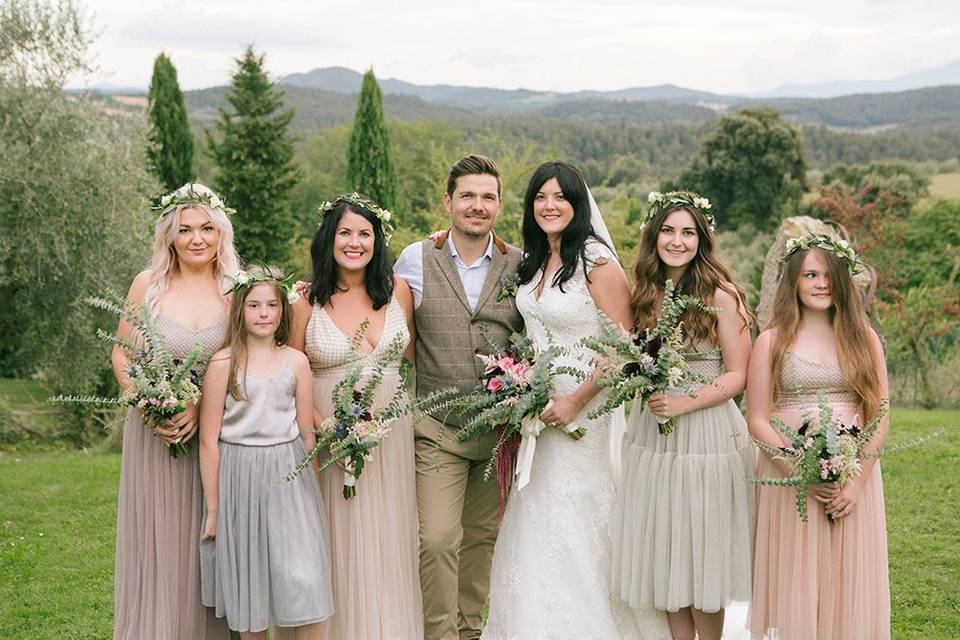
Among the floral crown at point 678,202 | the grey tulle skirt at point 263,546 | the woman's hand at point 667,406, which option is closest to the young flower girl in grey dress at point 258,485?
the grey tulle skirt at point 263,546

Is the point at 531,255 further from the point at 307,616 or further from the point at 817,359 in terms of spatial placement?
the point at 307,616

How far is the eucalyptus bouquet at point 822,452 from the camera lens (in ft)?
14.2

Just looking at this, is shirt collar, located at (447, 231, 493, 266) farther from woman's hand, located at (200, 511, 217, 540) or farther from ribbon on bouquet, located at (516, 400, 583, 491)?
woman's hand, located at (200, 511, 217, 540)

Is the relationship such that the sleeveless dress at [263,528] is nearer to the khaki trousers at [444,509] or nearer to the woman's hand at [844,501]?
the khaki trousers at [444,509]

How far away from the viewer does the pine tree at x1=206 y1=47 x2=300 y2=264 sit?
104ft

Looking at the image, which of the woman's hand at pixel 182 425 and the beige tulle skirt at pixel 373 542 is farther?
the beige tulle skirt at pixel 373 542

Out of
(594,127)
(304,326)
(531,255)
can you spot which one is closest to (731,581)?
(531,255)

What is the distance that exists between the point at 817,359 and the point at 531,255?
1.64 metres

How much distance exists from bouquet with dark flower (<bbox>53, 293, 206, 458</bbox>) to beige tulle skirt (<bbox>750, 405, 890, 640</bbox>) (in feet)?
9.66

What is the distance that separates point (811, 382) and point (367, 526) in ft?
7.75

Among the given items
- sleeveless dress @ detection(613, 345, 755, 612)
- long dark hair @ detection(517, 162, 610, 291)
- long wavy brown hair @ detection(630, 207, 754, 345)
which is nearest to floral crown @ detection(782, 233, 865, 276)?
long wavy brown hair @ detection(630, 207, 754, 345)

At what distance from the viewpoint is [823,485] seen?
4578 mm

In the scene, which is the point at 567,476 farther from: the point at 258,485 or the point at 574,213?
the point at 258,485

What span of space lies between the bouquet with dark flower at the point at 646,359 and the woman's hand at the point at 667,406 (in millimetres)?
100
